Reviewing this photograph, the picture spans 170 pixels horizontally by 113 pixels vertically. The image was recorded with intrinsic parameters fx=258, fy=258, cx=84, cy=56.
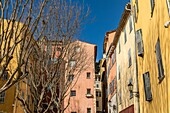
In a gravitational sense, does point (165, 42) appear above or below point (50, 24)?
below

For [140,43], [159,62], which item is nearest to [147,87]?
[140,43]

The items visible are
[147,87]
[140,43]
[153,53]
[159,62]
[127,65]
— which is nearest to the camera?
[159,62]

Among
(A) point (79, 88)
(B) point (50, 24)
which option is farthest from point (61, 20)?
(A) point (79, 88)

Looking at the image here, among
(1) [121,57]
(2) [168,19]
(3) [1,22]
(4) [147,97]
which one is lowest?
(4) [147,97]

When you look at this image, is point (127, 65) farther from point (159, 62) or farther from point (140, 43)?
point (159, 62)

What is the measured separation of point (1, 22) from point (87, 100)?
36189mm

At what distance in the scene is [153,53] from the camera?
1262 centimetres

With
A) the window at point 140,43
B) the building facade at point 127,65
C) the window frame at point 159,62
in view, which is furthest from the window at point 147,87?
the window frame at point 159,62

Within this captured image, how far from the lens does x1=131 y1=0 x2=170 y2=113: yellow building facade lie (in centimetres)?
1000

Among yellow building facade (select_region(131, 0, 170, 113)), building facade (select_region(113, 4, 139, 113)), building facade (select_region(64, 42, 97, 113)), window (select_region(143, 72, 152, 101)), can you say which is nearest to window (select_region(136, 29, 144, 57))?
yellow building facade (select_region(131, 0, 170, 113))

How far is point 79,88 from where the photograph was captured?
4328 cm

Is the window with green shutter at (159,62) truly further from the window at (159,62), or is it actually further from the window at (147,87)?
the window at (147,87)

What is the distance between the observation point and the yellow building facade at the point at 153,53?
10000mm

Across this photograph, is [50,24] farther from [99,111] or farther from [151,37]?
[99,111]
